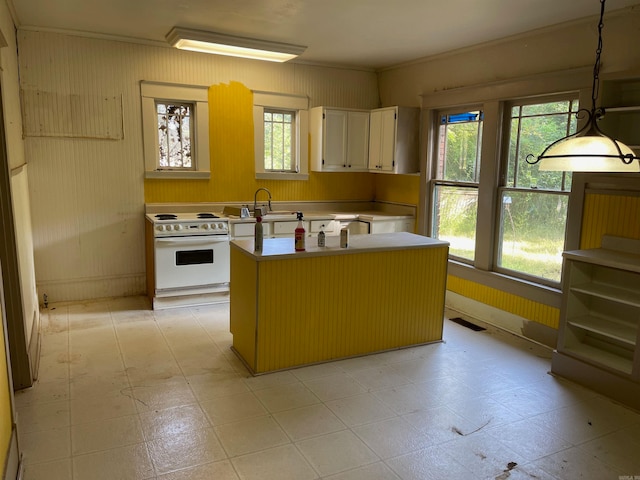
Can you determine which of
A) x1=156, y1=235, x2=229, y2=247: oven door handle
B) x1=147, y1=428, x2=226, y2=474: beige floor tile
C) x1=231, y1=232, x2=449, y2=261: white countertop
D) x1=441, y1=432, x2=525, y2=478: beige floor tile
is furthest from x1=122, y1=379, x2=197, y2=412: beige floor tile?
x1=156, y1=235, x2=229, y2=247: oven door handle

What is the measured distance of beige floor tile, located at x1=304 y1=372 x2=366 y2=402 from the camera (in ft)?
10.8

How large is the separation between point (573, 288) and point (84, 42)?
16.5 feet

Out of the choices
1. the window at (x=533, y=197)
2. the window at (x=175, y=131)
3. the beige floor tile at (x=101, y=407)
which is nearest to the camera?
the beige floor tile at (x=101, y=407)

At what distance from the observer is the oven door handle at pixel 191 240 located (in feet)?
16.1

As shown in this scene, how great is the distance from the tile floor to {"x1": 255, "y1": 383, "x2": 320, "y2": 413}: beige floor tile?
1 centimetres

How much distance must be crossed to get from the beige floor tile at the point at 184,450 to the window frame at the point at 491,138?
10.2 feet

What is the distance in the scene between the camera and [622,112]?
3705 mm

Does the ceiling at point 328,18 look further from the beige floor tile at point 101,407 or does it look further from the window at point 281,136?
the beige floor tile at point 101,407

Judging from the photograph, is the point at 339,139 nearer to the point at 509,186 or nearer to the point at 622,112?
the point at 509,186

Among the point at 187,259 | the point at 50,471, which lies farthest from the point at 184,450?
the point at 187,259

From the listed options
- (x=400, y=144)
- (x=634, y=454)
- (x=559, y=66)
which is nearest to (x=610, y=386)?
(x=634, y=454)

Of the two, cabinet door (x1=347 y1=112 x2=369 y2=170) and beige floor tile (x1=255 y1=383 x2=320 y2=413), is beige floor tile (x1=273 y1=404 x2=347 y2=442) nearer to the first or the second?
beige floor tile (x1=255 y1=383 x2=320 y2=413)

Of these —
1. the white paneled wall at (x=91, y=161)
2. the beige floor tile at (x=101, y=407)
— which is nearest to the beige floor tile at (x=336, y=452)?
the beige floor tile at (x=101, y=407)

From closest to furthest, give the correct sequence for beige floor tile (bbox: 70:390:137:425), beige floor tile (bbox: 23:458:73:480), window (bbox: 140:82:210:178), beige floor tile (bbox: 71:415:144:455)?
1. beige floor tile (bbox: 23:458:73:480)
2. beige floor tile (bbox: 71:415:144:455)
3. beige floor tile (bbox: 70:390:137:425)
4. window (bbox: 140:82:210:178)
